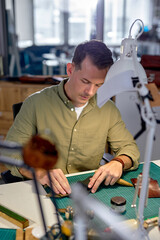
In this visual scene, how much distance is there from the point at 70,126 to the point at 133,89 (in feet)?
3.03

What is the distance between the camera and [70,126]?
1.73 m

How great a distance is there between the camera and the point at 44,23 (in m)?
6.96

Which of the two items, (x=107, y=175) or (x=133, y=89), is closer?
(x=133, y=89)

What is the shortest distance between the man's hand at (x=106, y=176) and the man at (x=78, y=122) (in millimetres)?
36

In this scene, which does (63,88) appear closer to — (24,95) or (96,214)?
(96,214)

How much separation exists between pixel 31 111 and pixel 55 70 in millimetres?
3871

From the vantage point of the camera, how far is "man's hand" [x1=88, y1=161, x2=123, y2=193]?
4.56 ft

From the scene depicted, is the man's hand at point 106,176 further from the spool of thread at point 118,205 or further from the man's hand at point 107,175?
the spool of thread at point 118,205

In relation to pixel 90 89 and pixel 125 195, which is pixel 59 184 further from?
pixel 90 89

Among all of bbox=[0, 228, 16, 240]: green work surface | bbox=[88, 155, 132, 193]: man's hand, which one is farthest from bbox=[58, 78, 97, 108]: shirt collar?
bbox=[0, 228, 16, 240]: green work surface

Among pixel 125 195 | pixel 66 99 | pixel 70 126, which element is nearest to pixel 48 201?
pixel 125 195

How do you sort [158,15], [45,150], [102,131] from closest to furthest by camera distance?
[45,150]
[102,131]
[158,15]

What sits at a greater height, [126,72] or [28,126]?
[126,72]

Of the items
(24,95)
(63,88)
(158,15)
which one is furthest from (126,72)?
(158,15)
